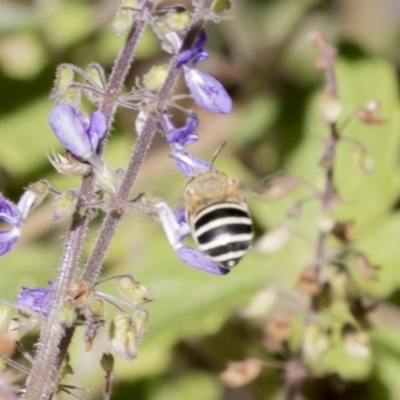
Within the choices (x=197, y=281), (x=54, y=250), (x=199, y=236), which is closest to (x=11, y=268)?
(x=54, y=250)

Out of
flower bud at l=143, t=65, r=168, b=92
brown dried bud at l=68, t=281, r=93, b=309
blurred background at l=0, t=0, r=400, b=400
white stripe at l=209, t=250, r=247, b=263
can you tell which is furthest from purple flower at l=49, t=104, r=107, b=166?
blurred background at l=0, t=0, r=400, b=400

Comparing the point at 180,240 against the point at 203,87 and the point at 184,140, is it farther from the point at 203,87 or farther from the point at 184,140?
the point at 203,87

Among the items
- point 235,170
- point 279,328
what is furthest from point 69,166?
point 235,170

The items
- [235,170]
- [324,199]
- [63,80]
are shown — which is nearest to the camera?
[63,80]

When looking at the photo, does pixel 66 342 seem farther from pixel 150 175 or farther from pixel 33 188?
pixel 150 175

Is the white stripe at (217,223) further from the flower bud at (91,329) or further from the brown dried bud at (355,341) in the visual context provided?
the brown dried bud at (355,341)

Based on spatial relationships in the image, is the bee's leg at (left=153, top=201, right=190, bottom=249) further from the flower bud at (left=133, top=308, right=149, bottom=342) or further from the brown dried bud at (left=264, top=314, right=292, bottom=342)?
the brown dried bud at (left=264, top=314, right=292, bottom=342)
